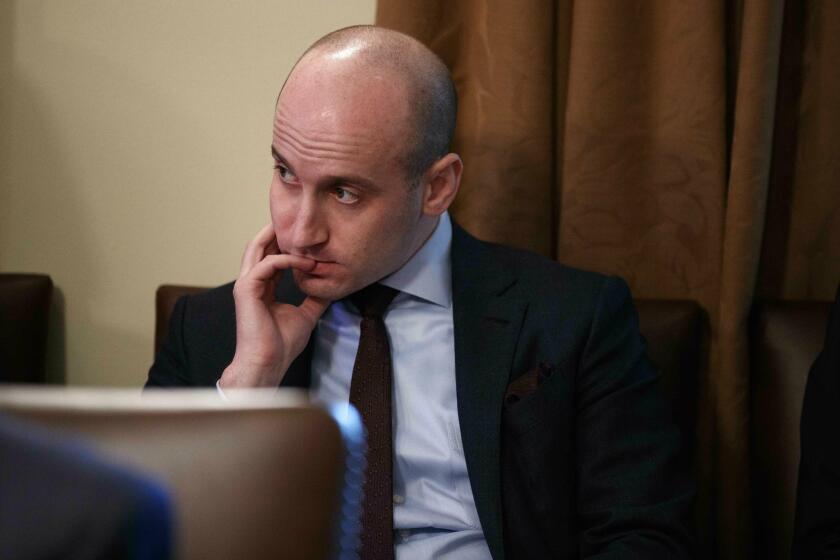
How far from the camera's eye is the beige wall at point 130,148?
2041 millimetres

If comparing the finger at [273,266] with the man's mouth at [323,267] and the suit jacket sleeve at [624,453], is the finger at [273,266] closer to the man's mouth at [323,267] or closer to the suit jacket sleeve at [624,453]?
the man's mouth at [323,267]

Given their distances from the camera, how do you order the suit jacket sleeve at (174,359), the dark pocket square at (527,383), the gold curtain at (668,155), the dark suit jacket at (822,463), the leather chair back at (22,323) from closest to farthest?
the dark suit jacket at (822,463) < the dark pocket square at (527,383) < the suit jacket sleeve at (174,359) < the gold curtain at (668,155) < the leather chair back at (22,323)

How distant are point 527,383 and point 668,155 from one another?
1.89 ft

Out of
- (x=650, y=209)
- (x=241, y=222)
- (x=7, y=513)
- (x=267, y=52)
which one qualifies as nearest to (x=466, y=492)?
(x=650, y=209)

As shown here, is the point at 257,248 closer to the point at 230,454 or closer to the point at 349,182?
the point at 349,182

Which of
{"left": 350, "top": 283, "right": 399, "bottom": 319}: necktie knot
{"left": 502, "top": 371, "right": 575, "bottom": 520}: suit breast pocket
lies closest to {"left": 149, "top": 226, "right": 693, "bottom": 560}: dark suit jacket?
{"left": 502, "top": 371, "right": 575, "bottom": 520}: suit breast pocket

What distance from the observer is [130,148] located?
2.12 m

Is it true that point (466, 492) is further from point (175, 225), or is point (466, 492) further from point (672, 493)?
point (175, 225)

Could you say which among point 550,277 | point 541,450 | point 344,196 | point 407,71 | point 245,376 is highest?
point 407,71

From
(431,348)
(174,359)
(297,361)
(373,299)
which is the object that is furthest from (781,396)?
(174,359)

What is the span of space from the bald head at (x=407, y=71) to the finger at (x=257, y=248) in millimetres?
251

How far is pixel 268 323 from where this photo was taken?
1.47m

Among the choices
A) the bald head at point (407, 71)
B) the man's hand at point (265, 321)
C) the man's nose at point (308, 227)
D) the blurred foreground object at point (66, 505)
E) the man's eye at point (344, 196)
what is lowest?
the man's hand at point (265, 321)

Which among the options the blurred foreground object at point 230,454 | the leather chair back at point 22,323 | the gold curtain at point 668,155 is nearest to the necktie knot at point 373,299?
the gold curtain at point 668,155
